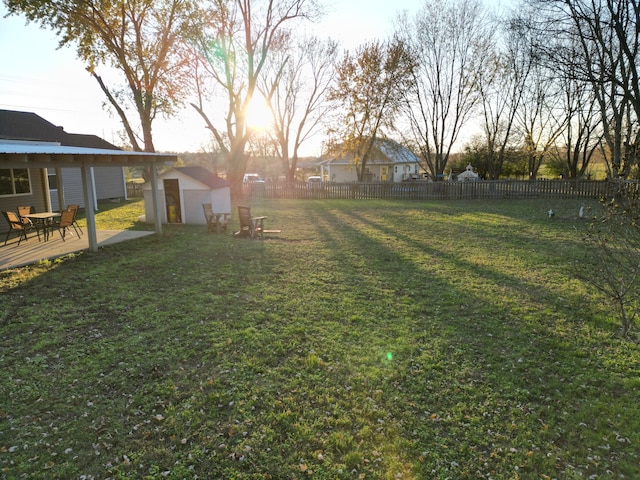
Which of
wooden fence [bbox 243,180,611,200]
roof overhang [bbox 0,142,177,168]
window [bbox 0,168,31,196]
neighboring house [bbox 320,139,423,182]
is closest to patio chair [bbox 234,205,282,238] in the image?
roof overhang [bbox 0,142,177,168]

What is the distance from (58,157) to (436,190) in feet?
66.0

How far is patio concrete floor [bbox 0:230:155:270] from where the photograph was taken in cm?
866

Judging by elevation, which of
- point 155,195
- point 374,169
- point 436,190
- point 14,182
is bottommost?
point 436,190

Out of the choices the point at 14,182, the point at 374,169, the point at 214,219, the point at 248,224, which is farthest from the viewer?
the point at 374,169

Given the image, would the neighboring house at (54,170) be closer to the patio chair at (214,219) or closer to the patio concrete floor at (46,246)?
the patio concrete floor at (46,246)

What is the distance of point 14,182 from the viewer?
13.0 meters

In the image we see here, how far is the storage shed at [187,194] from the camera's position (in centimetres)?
1378

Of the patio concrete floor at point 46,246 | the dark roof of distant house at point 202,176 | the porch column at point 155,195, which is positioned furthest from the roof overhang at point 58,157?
the dark roof of distant house at point 202,176

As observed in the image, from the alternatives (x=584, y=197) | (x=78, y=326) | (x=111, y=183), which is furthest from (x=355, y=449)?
(x=111, y=183)

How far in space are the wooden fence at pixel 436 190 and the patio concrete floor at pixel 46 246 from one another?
1353cm

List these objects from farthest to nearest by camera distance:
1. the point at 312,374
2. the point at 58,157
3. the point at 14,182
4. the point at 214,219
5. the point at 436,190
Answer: the point at 436,190
the point at 14,182
the point at 214,219
the point at 58,157
the point at 312,374

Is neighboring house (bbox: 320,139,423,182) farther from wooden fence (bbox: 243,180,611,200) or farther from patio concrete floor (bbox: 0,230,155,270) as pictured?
patio concrete floor (bbox: 0,230,155,270)

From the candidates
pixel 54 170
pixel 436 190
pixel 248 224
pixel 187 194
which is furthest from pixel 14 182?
pixel 436 190

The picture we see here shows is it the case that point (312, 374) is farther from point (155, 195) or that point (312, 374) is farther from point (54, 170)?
point (54, 170)
